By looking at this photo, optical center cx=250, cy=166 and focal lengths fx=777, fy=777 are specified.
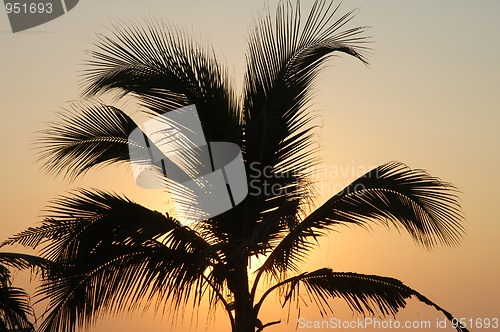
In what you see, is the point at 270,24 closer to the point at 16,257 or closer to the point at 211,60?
Answer: the point at 211,60

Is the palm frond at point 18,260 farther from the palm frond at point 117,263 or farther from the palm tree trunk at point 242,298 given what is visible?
the palm tree trunk at point 242,298

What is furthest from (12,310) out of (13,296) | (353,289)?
(353,289)

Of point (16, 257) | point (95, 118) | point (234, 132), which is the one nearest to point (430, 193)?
point (234, 132)

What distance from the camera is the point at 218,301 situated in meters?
10.0

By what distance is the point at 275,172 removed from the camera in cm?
994

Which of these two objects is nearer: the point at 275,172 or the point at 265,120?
the point at 265,120

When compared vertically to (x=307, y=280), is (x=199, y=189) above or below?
above

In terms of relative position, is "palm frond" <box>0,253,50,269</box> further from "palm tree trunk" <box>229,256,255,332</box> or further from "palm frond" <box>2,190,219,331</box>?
"palm tree trunk" <box>229,256,255,332</box>

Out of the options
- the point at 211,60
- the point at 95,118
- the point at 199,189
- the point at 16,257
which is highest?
the point at 211,60

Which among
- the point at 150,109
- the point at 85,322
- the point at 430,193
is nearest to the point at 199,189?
the point at 150,109

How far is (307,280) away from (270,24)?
129 inches

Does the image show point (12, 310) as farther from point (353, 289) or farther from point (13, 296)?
point (353, 289)

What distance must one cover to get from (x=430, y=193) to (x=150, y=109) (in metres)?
3.67

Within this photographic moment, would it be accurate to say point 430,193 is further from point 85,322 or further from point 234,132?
point 85,322
